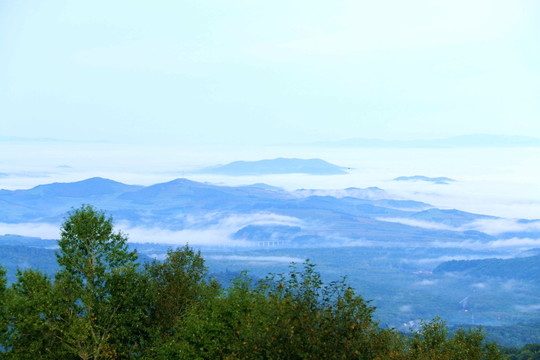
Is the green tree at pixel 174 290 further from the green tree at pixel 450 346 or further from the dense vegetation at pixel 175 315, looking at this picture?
the green tree at pixel 450 346

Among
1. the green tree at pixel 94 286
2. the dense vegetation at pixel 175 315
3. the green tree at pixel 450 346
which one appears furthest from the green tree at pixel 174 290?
the green tree at pixel 450 346

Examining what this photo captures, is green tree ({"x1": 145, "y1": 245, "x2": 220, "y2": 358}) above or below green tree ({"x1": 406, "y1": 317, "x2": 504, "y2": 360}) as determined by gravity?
above

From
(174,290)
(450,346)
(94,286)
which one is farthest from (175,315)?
(450,346)

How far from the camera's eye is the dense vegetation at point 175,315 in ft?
129

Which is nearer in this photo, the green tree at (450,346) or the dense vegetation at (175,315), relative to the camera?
the dense vegetation at (175,315)

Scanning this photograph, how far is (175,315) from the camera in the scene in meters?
65.8

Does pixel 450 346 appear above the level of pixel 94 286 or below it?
below

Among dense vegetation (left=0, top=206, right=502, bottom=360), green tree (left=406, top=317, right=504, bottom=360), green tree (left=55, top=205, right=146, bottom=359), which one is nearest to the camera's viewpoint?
dense vegetation (left=0, top=206, right=502, bottom=360)

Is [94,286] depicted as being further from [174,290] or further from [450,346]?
[450,346]

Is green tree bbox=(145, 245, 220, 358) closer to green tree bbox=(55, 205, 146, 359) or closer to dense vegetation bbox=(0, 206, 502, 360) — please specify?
dense vegetation bbox=(0, 206, 502, 360)

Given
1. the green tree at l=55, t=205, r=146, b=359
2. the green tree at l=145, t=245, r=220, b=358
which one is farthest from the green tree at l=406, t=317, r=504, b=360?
the green tree at l=55, t=205, r=146, b=359

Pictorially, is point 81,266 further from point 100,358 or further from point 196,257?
point 196,257

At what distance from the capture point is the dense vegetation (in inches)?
1549

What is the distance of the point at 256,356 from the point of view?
128 feet
